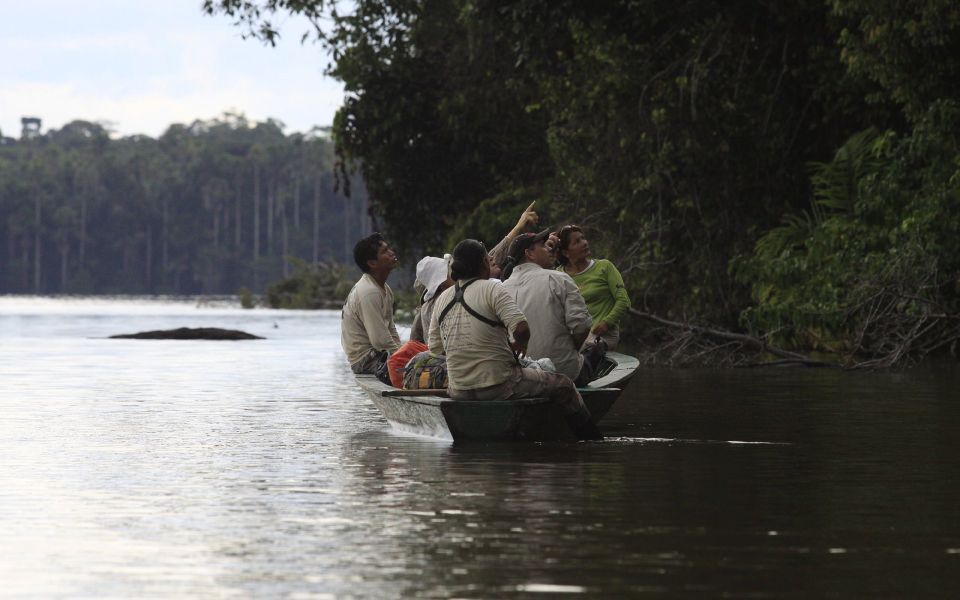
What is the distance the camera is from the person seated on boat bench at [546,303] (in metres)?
12.6

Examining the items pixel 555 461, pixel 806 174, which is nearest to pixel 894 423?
pixel 555 461

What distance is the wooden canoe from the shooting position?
1205 cm

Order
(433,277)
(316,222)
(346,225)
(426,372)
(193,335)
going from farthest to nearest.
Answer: (346,225)
(316,222)
(193,335)
(433,277)
(426,372)

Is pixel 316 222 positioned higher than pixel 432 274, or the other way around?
pixel 316 222

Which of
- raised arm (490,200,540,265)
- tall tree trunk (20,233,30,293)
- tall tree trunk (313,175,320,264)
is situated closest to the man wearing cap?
raised arm (490,200,540,265)

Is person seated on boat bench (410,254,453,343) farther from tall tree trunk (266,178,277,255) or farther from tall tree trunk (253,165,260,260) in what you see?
tall tree trunk (266,178,277,255)

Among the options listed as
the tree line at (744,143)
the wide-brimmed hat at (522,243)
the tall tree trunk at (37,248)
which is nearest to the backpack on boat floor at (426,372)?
the wide-brimmed hat at (522,243)

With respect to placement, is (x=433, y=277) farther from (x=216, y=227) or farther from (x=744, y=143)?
(x=216, y=227)

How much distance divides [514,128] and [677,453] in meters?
24.3

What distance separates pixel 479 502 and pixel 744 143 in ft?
59.8

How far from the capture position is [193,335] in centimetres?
3850

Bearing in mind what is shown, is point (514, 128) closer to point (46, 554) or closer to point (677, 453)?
point (677, 453)

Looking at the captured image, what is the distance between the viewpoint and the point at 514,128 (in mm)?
35781

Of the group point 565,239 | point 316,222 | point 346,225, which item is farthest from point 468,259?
point 346,225
